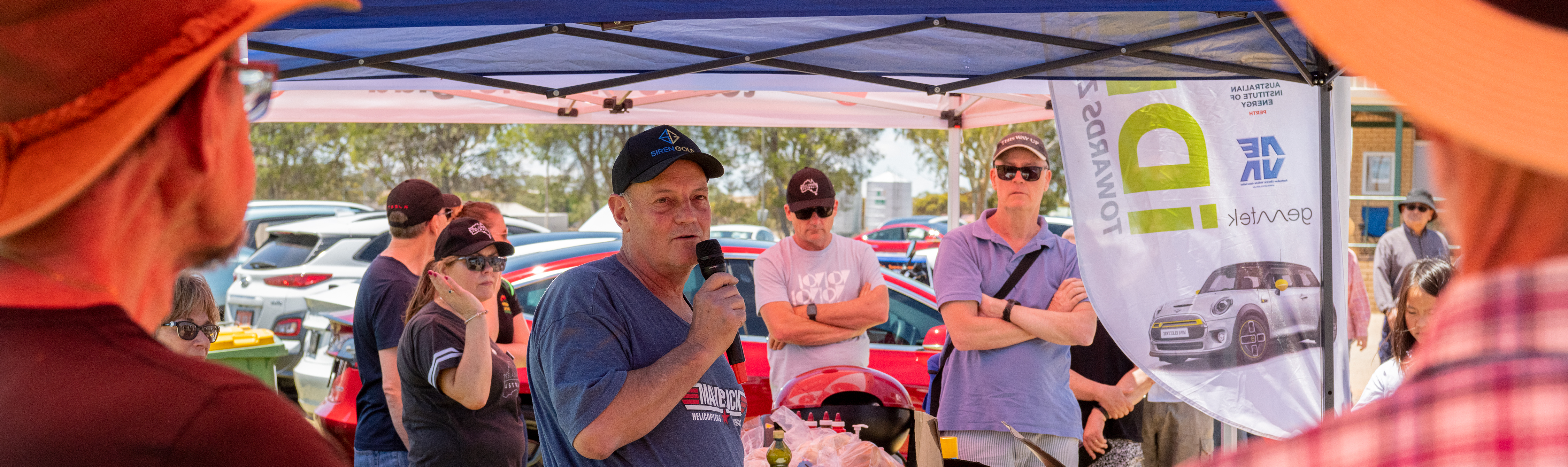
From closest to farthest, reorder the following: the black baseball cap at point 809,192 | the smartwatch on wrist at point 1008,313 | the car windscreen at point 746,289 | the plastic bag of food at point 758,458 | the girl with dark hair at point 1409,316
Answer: the plastic bag of food at point 758,458 < the girl with dark hair at point 1409,316 < the smartwatch on wrist at point 1008,313 < the black baseball cap at point 809,192 < the car windscreen at point 746,289

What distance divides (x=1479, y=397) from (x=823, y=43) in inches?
126

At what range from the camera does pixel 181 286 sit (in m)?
3.56

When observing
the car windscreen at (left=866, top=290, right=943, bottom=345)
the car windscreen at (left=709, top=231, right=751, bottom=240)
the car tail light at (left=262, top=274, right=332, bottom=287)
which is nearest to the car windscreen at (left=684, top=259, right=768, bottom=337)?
the car windscreen at (left=866, top=290, right=943, bottom=345)

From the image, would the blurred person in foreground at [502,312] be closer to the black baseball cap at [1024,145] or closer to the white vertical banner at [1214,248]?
the black baseball cap at [1024,145]

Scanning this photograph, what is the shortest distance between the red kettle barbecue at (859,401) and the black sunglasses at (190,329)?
6.99 ft

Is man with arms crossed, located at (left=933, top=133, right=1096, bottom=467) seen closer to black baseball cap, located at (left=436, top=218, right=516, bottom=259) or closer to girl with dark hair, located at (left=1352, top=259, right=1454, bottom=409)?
girl with dark hair, located at (left=1352, top=259, right=1454, bottom=409)

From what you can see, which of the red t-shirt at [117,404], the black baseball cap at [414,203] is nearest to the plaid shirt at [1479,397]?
the red t-shirt at [117,404]

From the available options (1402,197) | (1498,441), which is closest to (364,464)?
(1498,441)

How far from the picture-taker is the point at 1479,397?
22.5 inches

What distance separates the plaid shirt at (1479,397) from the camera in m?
0.56

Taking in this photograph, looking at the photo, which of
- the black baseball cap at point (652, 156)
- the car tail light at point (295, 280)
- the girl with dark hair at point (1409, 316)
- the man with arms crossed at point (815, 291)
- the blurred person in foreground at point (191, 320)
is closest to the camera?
the black baseball cap at point (652, 156)

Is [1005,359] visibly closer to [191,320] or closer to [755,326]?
[755,326]

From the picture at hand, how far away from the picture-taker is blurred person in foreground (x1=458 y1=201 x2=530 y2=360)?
4.44m

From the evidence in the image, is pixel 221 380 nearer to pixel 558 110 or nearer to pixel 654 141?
pixel 654 141
